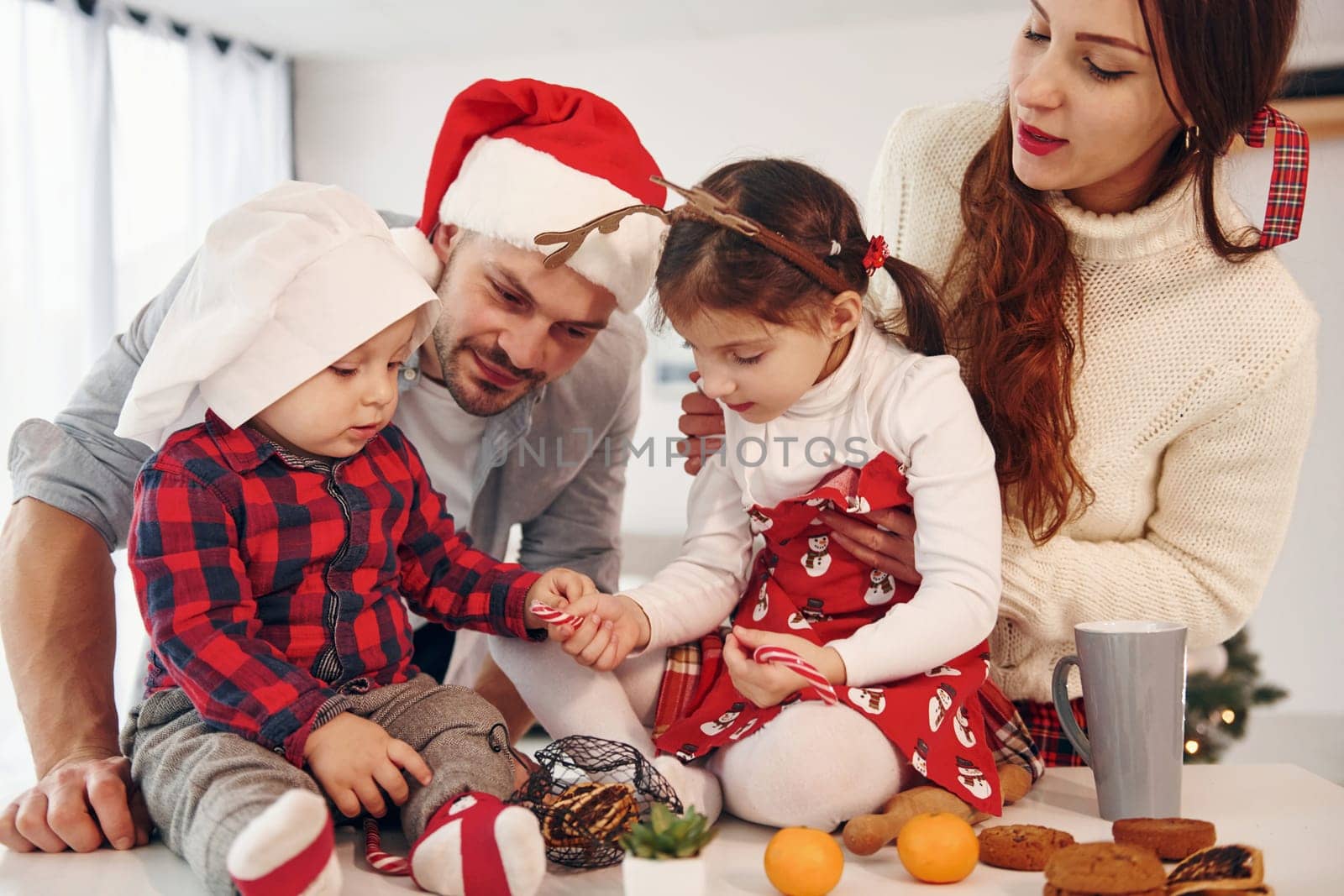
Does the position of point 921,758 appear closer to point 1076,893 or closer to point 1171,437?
point 1076,893

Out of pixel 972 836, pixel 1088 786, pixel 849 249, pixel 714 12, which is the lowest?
pixel 1088 786

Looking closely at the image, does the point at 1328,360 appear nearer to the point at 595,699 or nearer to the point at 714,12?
the point at 714,12

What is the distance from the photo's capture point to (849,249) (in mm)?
1179

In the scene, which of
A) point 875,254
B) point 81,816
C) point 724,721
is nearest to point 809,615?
point 724,721

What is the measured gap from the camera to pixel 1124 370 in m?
1.29

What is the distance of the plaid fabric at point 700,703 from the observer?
1.15 m

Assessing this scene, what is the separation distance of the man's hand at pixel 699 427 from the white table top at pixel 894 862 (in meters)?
0.42

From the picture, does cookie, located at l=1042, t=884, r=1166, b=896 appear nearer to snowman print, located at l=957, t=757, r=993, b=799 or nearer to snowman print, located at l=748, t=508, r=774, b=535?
snowman print, located at l=957, t=757, r=993, b=799

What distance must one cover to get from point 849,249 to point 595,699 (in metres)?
0.51

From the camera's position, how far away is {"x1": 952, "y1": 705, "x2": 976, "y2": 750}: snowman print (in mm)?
1055

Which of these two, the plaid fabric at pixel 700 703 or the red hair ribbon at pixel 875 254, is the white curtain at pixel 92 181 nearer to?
the plaid fabric at pixel 700 703

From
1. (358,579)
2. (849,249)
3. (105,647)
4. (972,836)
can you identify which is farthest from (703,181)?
(105,647)

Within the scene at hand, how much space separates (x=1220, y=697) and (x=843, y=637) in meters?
1.86

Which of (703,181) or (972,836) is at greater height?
(703,181)
